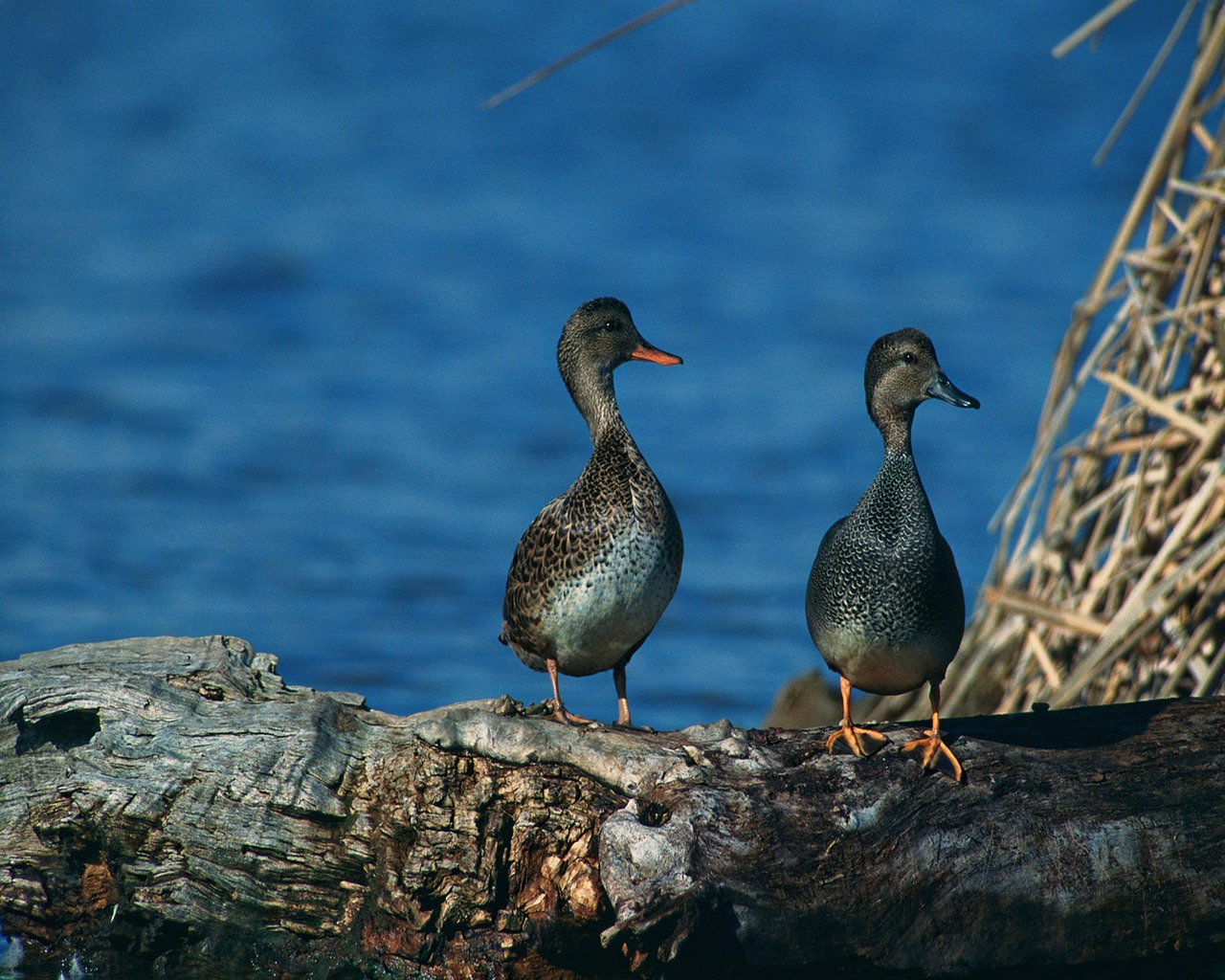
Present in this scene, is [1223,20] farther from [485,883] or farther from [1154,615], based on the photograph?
[485,883]

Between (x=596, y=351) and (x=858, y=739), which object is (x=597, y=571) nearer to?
(x=858, y=739)

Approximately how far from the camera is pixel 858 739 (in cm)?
445

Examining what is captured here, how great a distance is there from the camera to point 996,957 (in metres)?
4.11

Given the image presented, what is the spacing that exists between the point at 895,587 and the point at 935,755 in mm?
561

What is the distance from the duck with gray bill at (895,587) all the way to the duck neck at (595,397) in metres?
0.96

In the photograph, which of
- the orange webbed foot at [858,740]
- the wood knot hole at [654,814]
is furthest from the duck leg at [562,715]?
the orange webbed foot at [858,740]

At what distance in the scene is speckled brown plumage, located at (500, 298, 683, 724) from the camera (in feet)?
15.7

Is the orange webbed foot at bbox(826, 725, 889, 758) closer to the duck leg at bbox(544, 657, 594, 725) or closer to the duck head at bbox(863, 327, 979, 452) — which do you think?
the duck leg at bbox(544, 657, 594, 725)

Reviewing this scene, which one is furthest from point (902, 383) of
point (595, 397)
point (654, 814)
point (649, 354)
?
point (654, 814)

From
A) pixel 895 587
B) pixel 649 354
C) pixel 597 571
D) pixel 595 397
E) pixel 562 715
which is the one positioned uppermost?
pixel 649 354

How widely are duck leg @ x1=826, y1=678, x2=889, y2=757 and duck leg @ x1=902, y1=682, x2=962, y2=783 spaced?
8 centimetres

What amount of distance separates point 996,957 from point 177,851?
92.3 inches

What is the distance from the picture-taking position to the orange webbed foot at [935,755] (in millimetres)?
4344

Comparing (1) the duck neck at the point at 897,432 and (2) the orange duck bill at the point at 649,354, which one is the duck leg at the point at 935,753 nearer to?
(1) the duck neck at the point at 897,432
